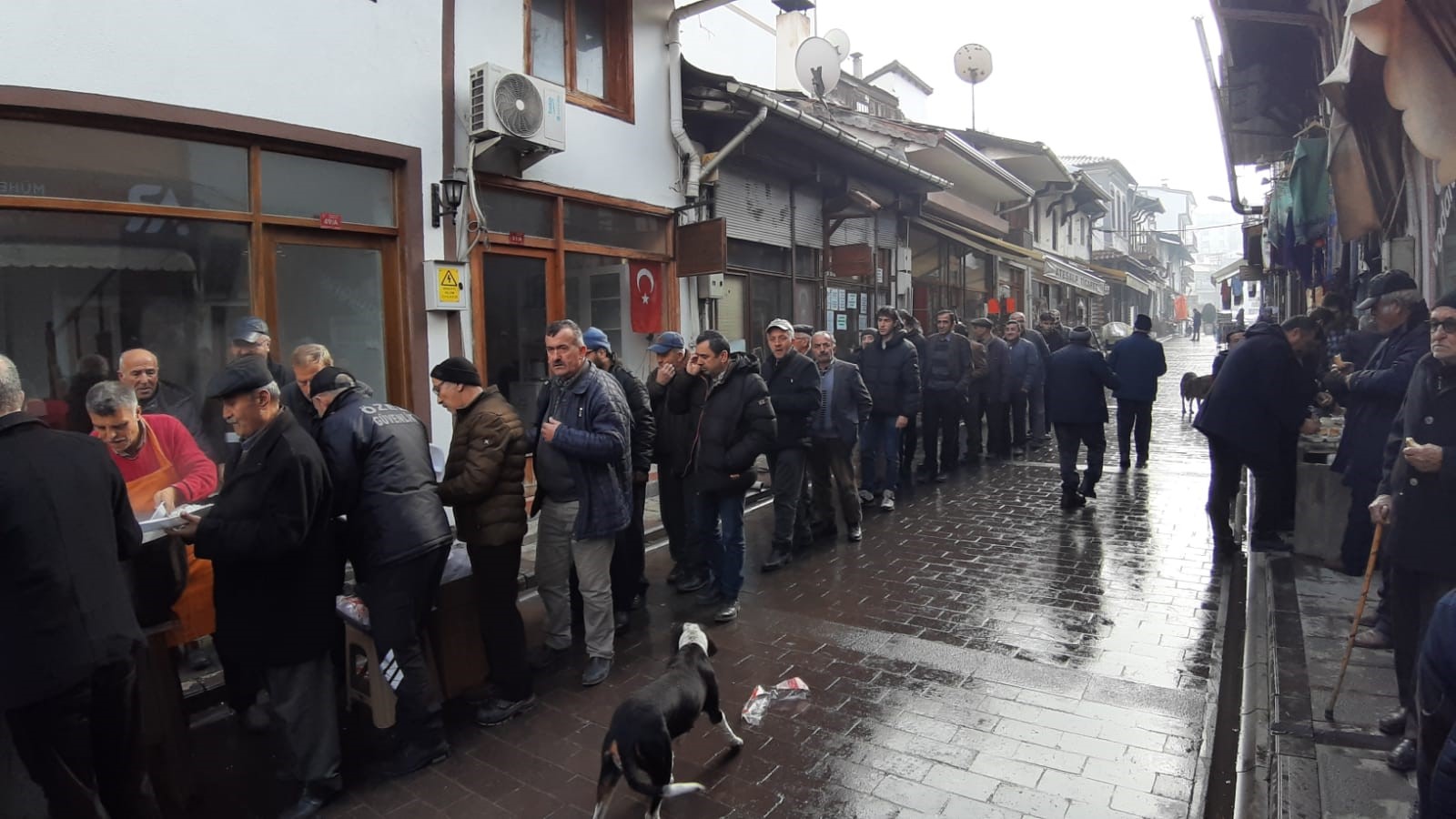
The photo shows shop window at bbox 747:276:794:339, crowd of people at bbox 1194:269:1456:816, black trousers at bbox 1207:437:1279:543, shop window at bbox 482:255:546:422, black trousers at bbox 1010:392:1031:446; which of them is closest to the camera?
crowd of people at bbox 1194:269:1456:816

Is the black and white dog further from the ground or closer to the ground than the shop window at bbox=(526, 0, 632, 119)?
closer to the ground

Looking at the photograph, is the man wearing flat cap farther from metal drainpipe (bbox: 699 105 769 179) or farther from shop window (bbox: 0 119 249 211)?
metal drainpipe (bbox: 699 105 769 179)

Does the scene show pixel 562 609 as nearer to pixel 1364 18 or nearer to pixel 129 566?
pixel 129 566

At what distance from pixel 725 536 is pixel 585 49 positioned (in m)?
6.28

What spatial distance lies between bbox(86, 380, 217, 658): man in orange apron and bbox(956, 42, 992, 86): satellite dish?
22.3 metres

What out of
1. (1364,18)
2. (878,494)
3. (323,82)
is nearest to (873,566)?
(878,494)

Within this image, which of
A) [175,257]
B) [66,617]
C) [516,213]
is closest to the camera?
[66,617]

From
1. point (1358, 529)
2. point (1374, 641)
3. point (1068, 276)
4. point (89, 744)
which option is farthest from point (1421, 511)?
point (1068, 276)

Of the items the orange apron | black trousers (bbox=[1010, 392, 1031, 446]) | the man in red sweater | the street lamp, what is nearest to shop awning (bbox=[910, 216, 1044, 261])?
black trousers (bbox=[1010, 392, 1031, 446])

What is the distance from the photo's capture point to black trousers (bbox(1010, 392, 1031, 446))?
11.6 metres

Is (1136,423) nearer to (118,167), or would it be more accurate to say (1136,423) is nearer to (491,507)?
(491,507)

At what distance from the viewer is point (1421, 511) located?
3.63 metres

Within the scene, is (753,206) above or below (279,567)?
above

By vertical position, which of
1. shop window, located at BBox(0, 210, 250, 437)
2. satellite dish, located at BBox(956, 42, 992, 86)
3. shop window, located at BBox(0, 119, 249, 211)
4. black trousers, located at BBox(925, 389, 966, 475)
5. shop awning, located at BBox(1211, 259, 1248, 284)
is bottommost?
black trousers, located at BBox(925, 389, 966, 475)
